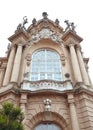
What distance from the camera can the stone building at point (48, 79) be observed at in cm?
1367

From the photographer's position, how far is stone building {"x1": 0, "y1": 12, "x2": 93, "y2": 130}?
13.7 meters

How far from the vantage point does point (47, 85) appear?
49.9 feet

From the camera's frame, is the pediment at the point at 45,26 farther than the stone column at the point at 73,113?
Yes

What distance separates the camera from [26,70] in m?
17.9

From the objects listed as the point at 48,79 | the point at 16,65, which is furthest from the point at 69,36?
the point at 48,79

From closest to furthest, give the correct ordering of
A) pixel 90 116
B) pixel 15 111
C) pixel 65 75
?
1. pixel 15 111
2. pixel 90 116
3. pixel 65 75

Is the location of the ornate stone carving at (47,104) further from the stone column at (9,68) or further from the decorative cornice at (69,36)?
the decorative cornice at (69,36)

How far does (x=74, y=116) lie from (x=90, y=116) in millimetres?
1031

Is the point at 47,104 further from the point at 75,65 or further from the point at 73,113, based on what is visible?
the point at 75,65

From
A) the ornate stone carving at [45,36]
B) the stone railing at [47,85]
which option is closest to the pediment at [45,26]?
the ornate stone carving at [45,36]

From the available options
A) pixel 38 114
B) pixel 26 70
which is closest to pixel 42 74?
pixel 26 70

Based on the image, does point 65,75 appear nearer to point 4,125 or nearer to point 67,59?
point 67,59

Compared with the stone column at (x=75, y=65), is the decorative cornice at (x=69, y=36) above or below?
above

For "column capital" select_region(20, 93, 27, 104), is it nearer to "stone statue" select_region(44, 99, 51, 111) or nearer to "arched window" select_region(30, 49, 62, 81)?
"stone statue" select_region(44, 99, 51, 111)
